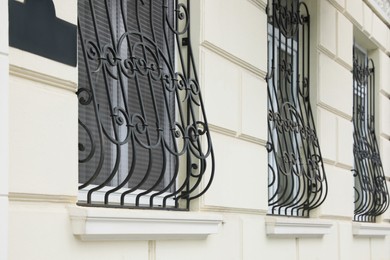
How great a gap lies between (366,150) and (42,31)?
6.27 m

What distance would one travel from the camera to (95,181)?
4285mm

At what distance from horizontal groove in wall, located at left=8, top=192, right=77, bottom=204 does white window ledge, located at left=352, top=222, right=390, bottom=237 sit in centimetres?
511

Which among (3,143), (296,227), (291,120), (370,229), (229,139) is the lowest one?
(370,229)

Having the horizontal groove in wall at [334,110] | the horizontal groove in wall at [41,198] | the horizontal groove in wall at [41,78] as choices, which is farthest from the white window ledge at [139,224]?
the horizontal groove in wall at [334,110]

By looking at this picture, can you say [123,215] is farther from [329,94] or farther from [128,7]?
[329,94]

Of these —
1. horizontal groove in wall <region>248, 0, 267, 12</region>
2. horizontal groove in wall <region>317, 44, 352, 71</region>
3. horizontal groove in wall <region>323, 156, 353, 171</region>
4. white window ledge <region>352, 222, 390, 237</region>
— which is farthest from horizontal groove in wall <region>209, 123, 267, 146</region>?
white window ledge <region>352, 222, 390, 237</region>

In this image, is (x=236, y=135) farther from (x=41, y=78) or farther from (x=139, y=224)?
(x=41, y=78)

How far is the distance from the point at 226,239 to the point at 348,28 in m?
3.87

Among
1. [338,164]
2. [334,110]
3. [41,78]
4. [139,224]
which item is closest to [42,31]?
[41,78]

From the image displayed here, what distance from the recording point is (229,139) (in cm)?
541

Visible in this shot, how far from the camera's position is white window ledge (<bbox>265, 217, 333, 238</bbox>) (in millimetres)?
5917

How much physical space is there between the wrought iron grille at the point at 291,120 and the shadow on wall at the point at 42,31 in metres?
2.75

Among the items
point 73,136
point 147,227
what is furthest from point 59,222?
point 147,227

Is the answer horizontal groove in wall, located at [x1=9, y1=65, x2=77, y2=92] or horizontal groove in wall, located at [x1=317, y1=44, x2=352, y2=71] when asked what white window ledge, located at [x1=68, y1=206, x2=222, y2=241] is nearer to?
horizontal groove in wall, located at [x1=9, y1=65, x2=77, y2=92]
